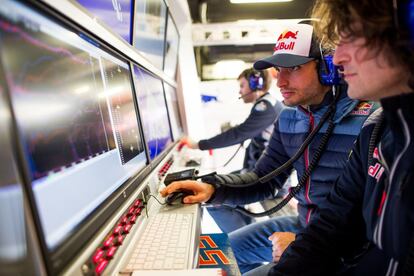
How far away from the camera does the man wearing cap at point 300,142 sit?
109 centimetres

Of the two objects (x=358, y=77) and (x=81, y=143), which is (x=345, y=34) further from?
(x=81, y=143)

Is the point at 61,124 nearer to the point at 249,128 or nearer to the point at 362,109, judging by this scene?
the point at 362,109

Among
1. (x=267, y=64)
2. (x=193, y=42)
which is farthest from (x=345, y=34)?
(x=193, y=42)

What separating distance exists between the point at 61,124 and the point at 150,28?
4.44ft

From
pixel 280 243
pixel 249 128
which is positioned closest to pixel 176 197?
pixel 280 243

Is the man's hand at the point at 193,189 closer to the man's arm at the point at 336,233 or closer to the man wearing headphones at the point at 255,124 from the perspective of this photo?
the man's arm at the point at 336,233

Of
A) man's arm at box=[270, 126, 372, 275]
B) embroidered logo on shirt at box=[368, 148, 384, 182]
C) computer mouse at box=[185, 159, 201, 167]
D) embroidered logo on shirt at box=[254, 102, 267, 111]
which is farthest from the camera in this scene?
embroidered logo on shirt at box=[254, 102, 267, 111]

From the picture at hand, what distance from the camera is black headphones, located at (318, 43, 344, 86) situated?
108 cm

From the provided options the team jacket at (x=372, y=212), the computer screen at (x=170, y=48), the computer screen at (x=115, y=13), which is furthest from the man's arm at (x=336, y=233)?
the computer screen at (x=170, y=48)

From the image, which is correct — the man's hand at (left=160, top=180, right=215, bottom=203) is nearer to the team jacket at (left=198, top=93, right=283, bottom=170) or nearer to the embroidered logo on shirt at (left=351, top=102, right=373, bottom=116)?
the embroidered logo on shirt at (left=351, top=102, right=373, bottom=116)

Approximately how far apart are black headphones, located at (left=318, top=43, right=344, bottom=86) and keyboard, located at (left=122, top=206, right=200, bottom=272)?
0.82 m

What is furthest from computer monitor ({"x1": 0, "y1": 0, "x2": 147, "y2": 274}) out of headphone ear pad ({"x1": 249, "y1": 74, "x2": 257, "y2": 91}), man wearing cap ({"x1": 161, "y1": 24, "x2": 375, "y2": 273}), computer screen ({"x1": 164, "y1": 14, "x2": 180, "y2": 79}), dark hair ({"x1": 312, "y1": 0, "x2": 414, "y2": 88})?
headphone ear pad ({"x1": 249, "y1": 74, "x2": 257, "y2": 91})

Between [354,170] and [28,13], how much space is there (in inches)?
39.3

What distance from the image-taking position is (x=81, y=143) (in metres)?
0.64
